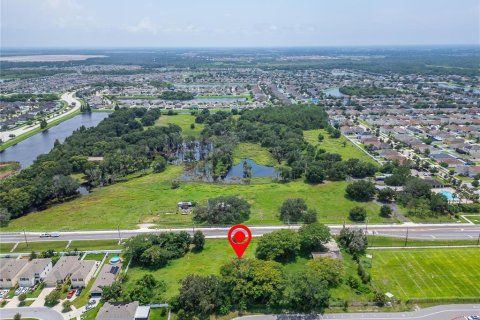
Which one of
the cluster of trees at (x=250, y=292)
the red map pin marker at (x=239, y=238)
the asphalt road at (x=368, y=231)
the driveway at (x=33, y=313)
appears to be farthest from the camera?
the asphalt road at (x=368, y=231)

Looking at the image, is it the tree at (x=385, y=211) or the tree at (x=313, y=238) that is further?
the tree at (x=385, y=211)

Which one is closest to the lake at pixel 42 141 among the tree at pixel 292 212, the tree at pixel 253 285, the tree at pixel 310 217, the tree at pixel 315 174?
the tree at pixel 292 212

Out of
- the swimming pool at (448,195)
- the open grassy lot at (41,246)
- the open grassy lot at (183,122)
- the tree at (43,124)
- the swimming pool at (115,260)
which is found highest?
the tree at (43,124)

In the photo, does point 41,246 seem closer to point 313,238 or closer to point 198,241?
point 198,241

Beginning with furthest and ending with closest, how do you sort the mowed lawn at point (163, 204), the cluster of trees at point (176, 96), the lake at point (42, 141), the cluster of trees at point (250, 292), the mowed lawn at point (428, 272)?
the cluster of trees at point (176, 96)
the lake at point (42, 141)
the mowed lawn at point (163, 204)
the mowed lawn at point (428, 272)
the cluster of trees at point (250, 292)

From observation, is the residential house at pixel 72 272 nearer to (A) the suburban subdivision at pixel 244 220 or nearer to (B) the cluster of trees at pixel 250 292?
(A) the suburban subdivision at pixel 244 220

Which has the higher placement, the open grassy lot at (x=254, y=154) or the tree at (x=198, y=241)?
the tree at (x=198, y=241)

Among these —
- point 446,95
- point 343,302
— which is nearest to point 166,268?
point 343,302
